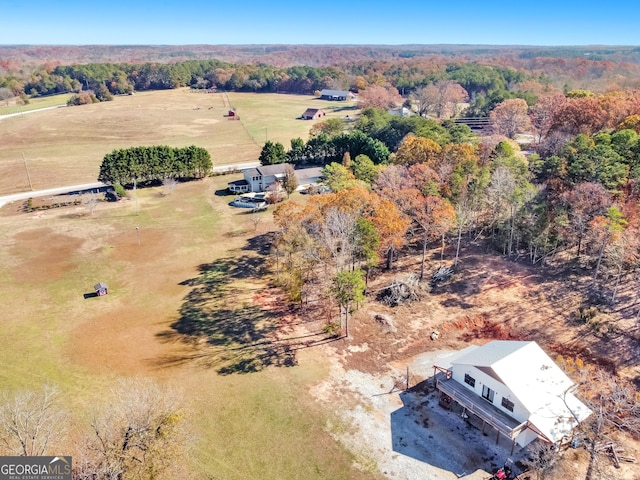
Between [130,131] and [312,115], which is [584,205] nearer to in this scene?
[312,115]

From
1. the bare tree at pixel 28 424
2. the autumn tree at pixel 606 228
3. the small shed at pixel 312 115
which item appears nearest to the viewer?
the bare tree at pixel 28 424

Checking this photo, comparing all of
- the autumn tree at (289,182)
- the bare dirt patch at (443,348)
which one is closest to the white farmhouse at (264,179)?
the autumn tree at (289,182)

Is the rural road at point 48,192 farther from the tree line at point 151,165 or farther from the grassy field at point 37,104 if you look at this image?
the grassy field at point 37,104

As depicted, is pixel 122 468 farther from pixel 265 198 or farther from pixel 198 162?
pixel 198 162

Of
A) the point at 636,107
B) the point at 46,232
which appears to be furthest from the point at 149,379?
the point at 636,107

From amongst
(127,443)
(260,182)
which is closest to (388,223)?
(127,443)

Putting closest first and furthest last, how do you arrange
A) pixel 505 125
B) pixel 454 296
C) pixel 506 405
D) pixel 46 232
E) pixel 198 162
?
1. pixel 506 405
2. pixel 454 296
3. pixel 46 232
4. pixel 198 162
5. pixel 505 125
